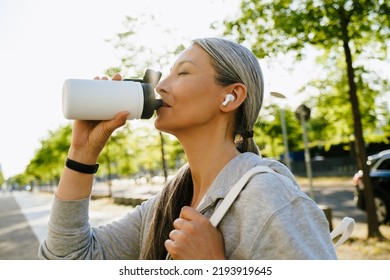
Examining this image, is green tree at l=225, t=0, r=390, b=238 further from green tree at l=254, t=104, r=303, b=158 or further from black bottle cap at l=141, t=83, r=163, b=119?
green tree at l=254, t=104, r=303, b=158

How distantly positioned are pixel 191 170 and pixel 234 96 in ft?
1.02

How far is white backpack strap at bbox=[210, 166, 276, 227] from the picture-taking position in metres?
1.08

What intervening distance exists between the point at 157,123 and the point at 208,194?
0.33 meters

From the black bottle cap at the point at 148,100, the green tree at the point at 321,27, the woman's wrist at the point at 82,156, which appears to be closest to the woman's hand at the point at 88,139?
the woman's wrist at the point at 82,156

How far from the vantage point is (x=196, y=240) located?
3.53 feet

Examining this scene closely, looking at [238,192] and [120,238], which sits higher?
[238,192]

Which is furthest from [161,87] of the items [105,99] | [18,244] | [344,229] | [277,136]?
[277,136]

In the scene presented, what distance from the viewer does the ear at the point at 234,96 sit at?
53.9 inches

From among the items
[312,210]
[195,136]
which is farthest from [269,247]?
[195,136]

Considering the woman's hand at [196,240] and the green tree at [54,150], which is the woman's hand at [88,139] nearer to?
the woman's hand at [196,240]

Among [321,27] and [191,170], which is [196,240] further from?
[321,27]

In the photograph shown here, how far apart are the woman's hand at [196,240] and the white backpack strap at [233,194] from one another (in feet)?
0.08
